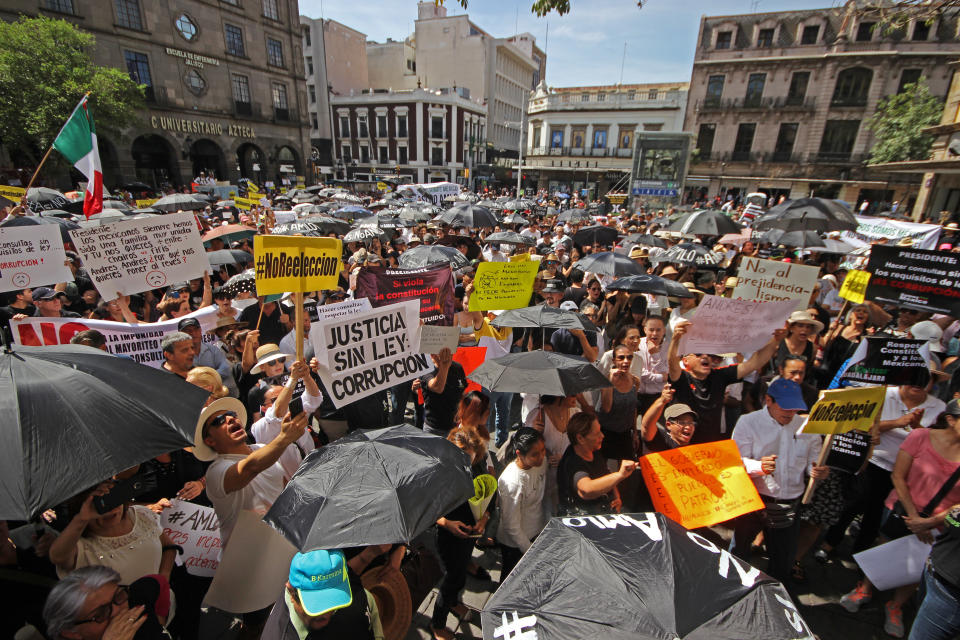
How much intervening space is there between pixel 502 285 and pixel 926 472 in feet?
13.1

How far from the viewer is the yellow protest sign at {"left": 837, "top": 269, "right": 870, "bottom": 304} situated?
5.15 meters

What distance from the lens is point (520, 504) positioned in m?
3.04

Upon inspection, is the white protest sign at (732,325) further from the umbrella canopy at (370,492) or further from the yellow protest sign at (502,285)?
the umbrella canopy at (370,492)

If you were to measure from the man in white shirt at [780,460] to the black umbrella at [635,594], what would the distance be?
1602 mm

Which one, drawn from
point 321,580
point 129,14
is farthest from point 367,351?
point 129,14

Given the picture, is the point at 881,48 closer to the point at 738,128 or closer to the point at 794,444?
the point at 738,128

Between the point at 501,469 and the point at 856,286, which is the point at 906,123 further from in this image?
the point at 501,469

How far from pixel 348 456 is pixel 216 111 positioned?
129 feet

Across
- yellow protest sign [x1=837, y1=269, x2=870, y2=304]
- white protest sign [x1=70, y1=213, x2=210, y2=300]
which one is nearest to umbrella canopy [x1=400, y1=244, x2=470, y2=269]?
white protest sign [x1=70, y1=213, x2=210, y2=300]

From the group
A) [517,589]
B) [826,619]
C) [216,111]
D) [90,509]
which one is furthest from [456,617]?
[216,111]

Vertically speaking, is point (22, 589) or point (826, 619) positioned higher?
point (22, 589)

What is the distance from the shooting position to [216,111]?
32.8 m

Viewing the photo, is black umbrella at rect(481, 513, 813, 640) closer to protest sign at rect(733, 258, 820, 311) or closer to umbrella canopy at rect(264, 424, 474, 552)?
umbrella canopy at rect(264, 424, 474, 552)

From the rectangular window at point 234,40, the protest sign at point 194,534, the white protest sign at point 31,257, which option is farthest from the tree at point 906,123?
the rectangular window at point 234,40
